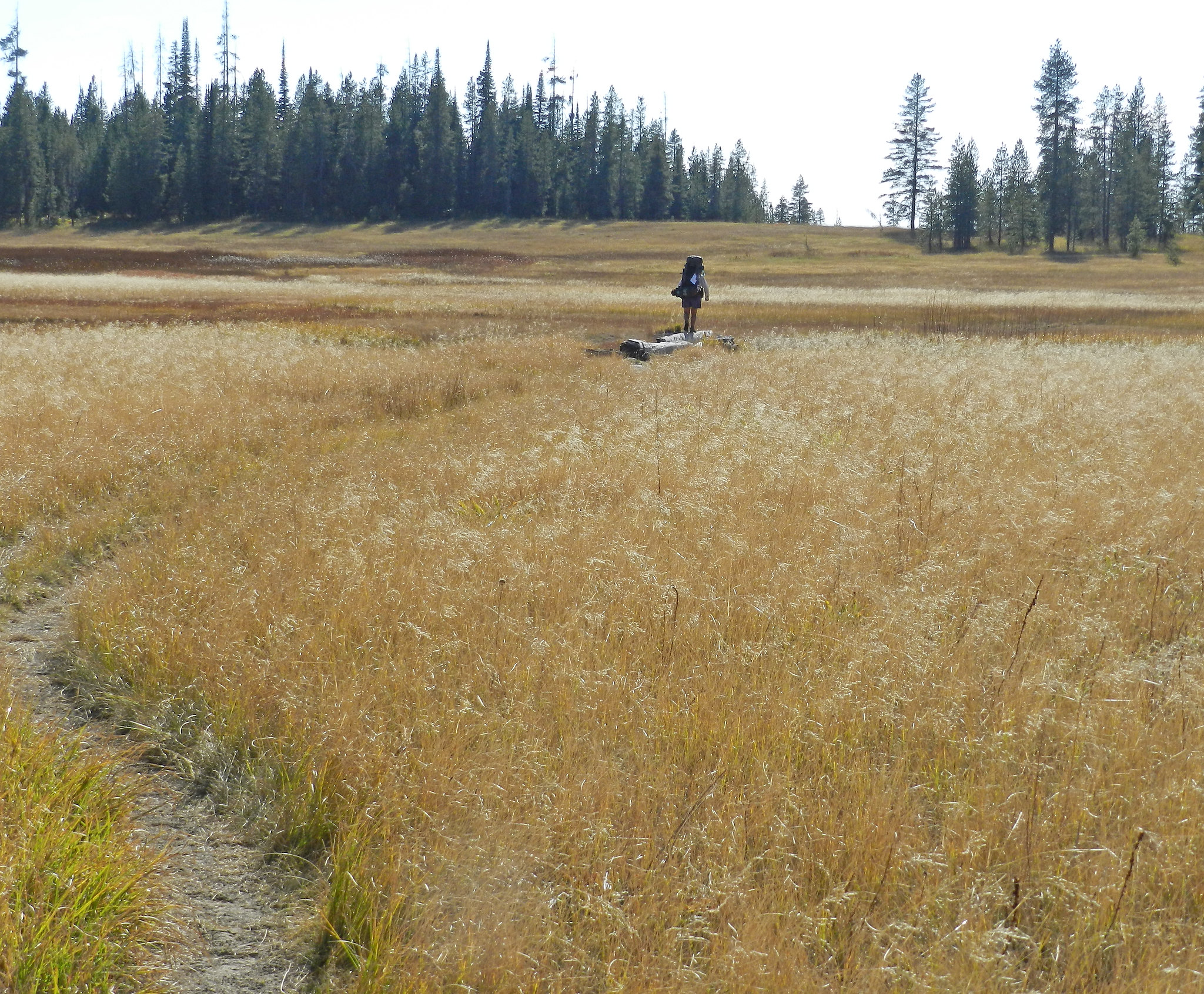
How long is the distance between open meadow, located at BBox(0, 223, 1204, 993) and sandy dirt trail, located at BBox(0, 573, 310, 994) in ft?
0.35

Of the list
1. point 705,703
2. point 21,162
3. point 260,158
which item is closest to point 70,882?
point 705,703

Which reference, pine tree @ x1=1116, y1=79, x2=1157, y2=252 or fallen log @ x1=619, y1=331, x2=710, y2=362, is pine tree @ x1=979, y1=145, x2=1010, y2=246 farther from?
fallen log @ x1=619, y1=331, x2=710, y2=362

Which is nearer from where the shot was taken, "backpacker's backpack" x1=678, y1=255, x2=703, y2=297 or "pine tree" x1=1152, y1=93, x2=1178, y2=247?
"backpacker's backpack" x1=678, y1=255, x2=703, y2=297

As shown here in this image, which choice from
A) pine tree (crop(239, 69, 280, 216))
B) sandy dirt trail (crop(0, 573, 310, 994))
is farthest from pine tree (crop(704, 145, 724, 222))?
sandy dirt trail (crop(0, 573, 310, 994))

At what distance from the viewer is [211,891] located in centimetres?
335

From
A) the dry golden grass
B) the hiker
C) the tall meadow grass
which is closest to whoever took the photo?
the dry golden grass

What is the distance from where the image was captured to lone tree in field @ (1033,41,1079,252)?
263 feet

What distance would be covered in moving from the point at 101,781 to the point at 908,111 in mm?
113377

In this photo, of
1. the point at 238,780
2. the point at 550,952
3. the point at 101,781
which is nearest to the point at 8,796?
the point at 101,781

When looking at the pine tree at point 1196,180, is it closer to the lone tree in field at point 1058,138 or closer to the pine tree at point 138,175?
the lone tree in field at point 1058,138

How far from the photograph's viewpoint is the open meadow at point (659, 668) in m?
2.96

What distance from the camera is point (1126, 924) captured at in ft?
9.44

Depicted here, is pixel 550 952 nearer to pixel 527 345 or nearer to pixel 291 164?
pixel 527 345

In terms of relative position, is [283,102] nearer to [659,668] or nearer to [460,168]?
[460,168]
